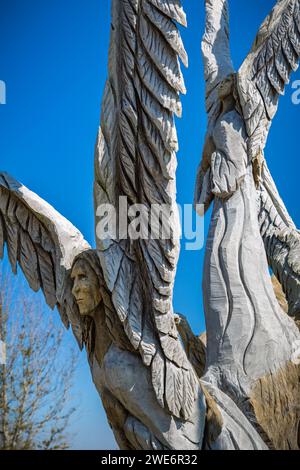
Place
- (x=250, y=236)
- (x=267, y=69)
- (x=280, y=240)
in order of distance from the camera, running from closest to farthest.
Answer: (x=250, y=236) → (x=267, y=69) → (x=280, y=240)

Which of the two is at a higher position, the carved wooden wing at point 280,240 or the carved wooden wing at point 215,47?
the carved wooden wing at point 215,47

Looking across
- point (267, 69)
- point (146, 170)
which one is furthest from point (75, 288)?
point (267, 69)

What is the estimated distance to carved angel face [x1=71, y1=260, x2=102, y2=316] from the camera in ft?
12.7

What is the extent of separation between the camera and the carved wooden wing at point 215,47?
539 centimetres

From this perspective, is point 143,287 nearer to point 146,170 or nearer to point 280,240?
point 146,170

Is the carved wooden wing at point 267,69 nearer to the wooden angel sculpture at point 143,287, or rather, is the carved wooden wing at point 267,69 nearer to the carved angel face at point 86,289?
the wooden angel sculpture at point 143,287

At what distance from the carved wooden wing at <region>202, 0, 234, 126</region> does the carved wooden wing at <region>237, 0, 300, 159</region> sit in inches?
14.0

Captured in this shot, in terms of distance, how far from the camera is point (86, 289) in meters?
3.88

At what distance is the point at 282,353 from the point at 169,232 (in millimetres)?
1166

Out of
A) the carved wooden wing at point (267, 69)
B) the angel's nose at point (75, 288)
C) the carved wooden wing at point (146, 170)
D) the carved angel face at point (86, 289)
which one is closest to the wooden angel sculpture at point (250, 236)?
the carved wooden wing at point (267, 69)

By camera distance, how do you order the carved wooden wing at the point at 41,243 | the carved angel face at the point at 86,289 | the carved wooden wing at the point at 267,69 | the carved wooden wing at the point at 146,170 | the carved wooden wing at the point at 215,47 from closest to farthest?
the carved wooden wing at the point at 146,170 < the carved angel face at the point at 86,289 < the carved wooden wing at the point at 41,243 < the carved wooden wing at the point at 267,69 < the carved wooden wing at the point at 215,47

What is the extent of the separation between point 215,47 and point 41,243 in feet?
7.79

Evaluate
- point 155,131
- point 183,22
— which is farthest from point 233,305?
point 183,22
